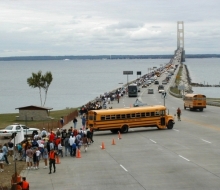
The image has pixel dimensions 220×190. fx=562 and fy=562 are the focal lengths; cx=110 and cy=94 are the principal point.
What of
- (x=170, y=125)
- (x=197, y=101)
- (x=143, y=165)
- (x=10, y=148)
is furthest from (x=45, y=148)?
(x=197, y=101)

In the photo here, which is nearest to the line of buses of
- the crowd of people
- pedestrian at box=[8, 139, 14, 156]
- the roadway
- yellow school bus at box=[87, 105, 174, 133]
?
yellow school bus at box=[87, 105, 174, 133]

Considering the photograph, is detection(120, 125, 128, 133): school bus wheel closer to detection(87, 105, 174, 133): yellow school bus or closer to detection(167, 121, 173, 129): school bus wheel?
detection(87, 105, 174, 133): yellow school bus

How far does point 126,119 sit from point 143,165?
50.6ft

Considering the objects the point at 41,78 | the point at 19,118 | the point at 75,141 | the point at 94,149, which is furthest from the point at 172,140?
the point at 41,78

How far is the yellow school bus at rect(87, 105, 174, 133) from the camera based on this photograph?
4072cm

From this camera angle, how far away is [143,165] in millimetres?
26094

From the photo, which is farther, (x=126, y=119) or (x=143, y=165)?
(x=126, y=119)

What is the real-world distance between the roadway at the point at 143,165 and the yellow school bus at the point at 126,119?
128cm

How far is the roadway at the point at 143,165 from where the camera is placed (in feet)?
71.1

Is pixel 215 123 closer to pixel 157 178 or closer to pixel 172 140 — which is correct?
pixel 172 140

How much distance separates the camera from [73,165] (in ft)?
88.1

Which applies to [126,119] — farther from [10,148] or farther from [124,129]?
[10,148]

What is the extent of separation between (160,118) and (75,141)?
13.7 metres

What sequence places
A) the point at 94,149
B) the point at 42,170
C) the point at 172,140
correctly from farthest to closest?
the point at 172,140 < the point at 94,149 < the point at 42,170
